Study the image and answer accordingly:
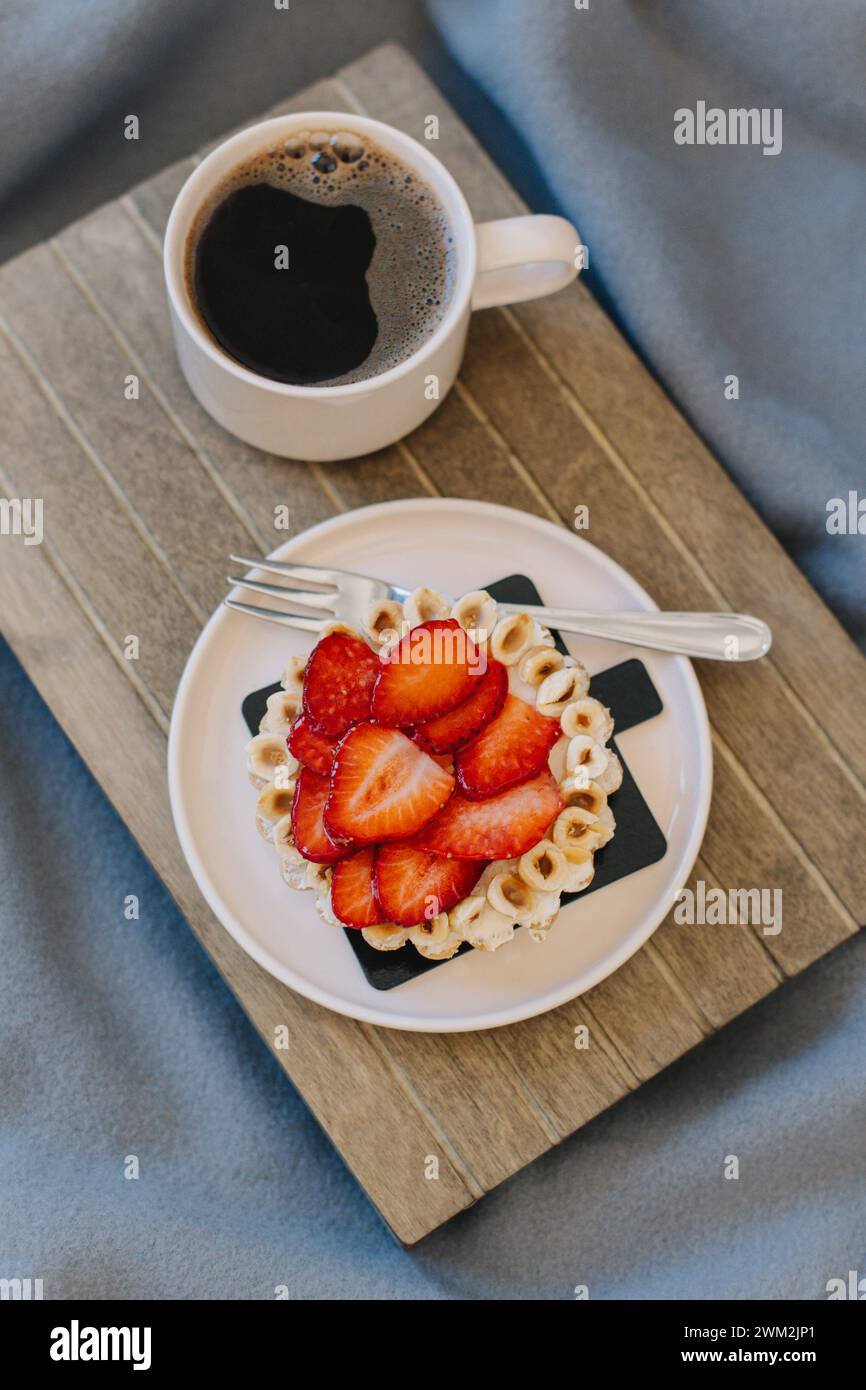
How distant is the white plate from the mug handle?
17 cm

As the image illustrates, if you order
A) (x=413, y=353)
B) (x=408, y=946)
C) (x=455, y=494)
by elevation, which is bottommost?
(x=408, y=946)

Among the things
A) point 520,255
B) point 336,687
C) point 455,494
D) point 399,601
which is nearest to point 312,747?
point 336,687

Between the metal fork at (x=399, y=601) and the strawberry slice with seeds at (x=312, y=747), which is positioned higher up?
the metal fork at (x=399, y=601)

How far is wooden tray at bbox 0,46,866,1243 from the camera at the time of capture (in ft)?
3.10

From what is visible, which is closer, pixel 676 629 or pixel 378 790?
pixel 378 790

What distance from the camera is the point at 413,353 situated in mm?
917

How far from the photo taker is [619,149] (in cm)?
110

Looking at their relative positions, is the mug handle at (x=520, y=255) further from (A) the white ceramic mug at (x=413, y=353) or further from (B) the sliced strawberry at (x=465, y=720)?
(B) the sliced strawberry at (x=465, y=720)

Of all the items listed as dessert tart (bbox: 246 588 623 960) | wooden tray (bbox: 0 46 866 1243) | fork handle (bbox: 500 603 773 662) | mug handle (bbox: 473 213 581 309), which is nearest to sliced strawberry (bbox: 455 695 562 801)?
dessert tart (bbox: 246 588 623 960)

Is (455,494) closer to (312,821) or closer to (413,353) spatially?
(413,353)

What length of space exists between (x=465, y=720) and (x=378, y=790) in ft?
0.27

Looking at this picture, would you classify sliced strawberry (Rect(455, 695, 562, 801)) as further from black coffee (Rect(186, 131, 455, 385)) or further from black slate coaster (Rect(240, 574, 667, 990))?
black coffee (Rect(186, 131, 455, 385))

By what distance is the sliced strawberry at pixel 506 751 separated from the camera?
855 mm

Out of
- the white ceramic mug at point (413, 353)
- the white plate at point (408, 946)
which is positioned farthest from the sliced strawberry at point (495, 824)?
the white ceramic mug at point (413, 353)
